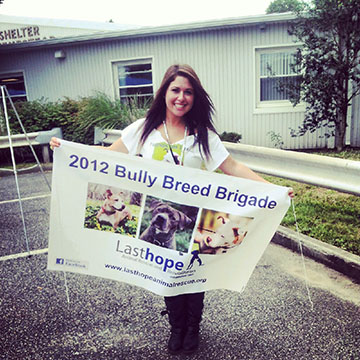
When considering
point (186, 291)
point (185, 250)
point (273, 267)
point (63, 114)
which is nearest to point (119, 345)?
point (186, 291)

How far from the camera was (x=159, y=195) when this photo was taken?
7.84ft

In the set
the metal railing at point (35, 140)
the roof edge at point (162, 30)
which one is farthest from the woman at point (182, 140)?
the roof edge at point (162, 30)

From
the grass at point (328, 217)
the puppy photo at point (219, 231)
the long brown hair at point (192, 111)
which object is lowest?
the grass at point (328, 217)

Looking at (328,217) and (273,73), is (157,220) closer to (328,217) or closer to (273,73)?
(328,217)

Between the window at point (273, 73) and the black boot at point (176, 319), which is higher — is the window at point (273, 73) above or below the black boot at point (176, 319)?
above

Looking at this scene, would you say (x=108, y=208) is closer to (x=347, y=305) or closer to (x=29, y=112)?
(x=347, y=305)

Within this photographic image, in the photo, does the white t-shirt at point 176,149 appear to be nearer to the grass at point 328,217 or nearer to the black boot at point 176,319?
the black boot at point 176,319

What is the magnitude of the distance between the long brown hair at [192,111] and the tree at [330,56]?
7480mm

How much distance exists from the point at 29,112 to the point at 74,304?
376 inches

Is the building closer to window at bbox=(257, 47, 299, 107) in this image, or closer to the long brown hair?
window at bbox=(257, 47, 299, 107)

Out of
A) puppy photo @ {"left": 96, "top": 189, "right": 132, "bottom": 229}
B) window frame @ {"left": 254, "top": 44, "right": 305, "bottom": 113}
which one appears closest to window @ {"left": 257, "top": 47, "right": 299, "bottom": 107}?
window frame @ {"left": 254, "top": 44, "right": 305, "bottom": 113}

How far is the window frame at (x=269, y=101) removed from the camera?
1091 centimetres

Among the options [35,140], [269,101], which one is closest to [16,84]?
[35,140]

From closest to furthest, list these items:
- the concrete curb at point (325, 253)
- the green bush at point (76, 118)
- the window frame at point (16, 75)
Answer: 1. the concrete curb at point (325, 253)
2. the green bush at point (76, 118)
3. the window frame at point (16, 75)
